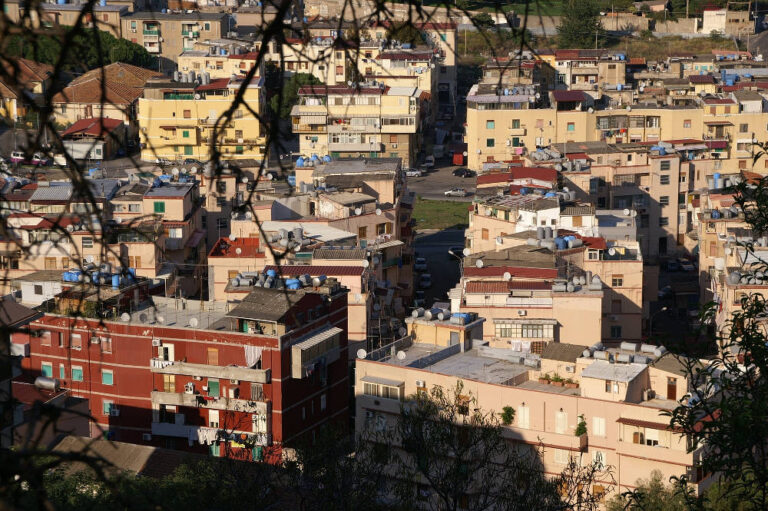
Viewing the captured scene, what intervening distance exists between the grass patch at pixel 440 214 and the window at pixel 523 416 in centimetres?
1965

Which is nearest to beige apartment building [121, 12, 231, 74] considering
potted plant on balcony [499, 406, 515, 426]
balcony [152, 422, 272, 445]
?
balcony [152, 422, 272, 445]

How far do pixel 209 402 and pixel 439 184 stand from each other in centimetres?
2407

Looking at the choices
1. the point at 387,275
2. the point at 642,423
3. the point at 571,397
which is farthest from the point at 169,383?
the point at 387,275

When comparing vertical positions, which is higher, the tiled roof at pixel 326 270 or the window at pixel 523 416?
the tiled roof at pixel 326 270

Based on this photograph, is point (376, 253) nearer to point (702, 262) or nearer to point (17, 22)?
point (702, 262)

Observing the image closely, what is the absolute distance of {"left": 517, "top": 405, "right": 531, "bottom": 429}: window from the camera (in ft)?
55.6

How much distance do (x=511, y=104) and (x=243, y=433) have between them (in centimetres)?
2423

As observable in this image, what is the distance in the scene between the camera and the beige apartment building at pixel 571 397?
635 inches

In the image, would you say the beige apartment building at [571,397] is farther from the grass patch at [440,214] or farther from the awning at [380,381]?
the grass patch at [440,214]

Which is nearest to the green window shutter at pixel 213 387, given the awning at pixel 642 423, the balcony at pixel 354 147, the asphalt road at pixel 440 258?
the awning at pixel 642 423

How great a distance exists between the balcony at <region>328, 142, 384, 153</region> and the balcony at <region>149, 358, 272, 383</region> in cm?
2291

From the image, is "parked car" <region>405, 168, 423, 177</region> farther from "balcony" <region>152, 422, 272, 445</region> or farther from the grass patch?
"balcony" <region>152, 422, 272, 445</region>

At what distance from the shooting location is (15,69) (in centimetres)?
258

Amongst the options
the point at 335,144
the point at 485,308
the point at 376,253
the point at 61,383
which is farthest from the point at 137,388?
the point at 335,144
